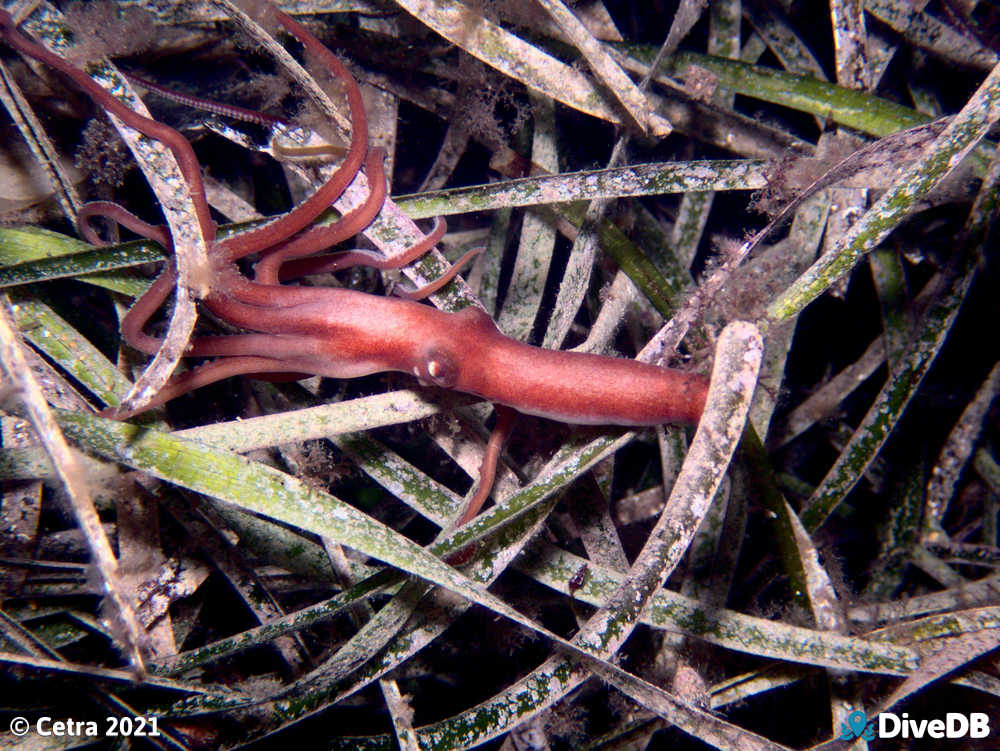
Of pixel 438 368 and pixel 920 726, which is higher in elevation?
pixel 438 368

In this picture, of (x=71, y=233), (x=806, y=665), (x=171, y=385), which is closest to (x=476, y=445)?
(x=171, y=385)

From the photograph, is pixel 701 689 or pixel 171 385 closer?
pixel 171 385

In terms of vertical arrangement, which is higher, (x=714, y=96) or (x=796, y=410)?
(x=714, y=96)

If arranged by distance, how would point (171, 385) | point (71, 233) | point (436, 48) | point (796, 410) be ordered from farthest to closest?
point (796, 410), point (436, 48), point (71, 233), point (171, 385)

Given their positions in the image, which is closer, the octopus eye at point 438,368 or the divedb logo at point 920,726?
the octopus eye at point 438,368

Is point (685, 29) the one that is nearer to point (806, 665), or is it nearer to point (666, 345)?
point (666, 345)

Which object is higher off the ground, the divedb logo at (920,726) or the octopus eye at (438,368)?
the octopus eye at (438,368)
